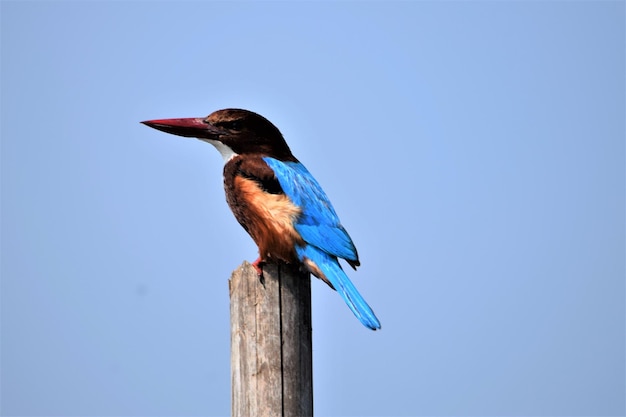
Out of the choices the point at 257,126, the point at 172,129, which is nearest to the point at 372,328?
the point at 257,126

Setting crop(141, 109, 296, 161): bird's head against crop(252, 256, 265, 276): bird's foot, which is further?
crop(141, 109, 296, 161): bird's head

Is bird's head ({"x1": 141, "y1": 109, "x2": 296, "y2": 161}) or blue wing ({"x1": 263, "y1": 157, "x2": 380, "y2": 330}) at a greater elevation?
bird's head ({"x1": 141, "y1": 109, "x2": 296, "y2": 161})

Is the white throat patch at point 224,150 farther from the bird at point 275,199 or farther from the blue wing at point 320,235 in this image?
the blue wing at point 320,235

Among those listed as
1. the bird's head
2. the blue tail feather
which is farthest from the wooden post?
the bird's head

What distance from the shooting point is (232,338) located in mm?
4879

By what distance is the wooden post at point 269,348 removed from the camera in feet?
15.3

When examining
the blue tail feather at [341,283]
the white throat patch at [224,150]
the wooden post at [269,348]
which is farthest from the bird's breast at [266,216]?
the wooden post at [269,348]

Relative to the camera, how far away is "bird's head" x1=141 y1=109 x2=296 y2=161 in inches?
257

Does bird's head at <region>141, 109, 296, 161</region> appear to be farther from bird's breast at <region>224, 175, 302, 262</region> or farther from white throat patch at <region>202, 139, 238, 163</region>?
bird's breast at <region>224, 175, 302, 262</region>

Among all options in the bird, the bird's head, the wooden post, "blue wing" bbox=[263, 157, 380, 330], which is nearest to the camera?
the wooden post

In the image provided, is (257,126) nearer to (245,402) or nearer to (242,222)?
(242,222)

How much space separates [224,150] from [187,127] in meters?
0.33

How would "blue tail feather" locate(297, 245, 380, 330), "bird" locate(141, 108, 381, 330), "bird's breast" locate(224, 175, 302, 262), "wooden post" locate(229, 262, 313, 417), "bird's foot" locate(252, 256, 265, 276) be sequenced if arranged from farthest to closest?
"bird's breast" locate(224, 175, 302, 262) → "bird" locate(141, 108, 381, 330) → "blue tail feather" locate(297, 245, 380, 330) → "bird's foot" locate(252, 256, 265, 276) → "wooden post" locate(229, 262, 313, 417)

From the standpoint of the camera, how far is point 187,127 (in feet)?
21.9
